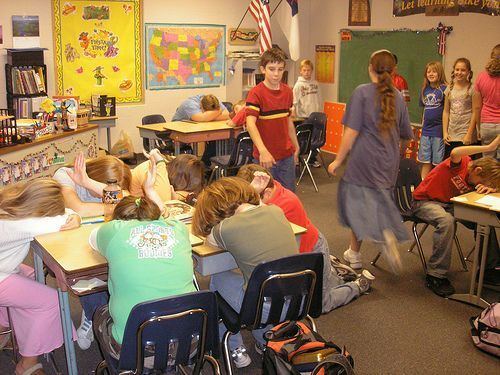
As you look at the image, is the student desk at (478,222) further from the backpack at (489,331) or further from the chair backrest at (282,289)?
the chair backrest at (282,289)

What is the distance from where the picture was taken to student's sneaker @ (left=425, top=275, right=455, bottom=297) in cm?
386

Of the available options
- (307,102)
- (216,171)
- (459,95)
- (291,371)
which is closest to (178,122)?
(216,171)

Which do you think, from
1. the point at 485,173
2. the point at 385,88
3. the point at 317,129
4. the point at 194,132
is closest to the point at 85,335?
the point at 385,88

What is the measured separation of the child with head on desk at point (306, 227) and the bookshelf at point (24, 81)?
14.3ft

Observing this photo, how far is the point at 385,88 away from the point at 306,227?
3.56 feet

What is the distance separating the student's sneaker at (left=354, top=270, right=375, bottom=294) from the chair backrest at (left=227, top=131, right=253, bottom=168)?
2.05 m

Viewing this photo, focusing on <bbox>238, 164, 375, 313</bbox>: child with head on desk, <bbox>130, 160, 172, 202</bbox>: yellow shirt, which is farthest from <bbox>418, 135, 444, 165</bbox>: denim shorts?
<bbox>130, 160, 172, 202</bbox>: yellow shirt

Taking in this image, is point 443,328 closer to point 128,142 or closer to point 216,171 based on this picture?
point 216,171

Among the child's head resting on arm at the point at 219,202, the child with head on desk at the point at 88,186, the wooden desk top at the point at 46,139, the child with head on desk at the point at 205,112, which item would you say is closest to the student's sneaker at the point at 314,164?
the child with head on desk at the point at 205,112

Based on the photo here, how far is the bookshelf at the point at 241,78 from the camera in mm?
8750

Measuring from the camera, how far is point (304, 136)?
6363mm

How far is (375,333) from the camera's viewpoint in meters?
3.38

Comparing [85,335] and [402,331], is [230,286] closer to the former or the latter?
[85,335]

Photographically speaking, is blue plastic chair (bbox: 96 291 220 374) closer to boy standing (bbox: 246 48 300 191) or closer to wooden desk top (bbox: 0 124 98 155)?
boy standing (bbox: 246 48 300 191)
